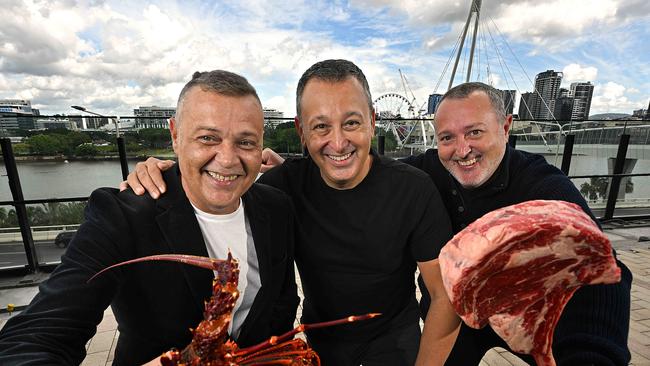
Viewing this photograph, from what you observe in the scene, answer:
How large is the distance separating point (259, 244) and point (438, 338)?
43.7 inches

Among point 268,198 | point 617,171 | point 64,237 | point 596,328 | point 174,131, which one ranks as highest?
point 174,131

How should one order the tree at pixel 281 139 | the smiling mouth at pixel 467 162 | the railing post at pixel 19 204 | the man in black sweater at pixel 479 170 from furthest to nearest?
the railing post at pixel 19 204 < the tree at pixel 281 139 < the smiling mouth at pixel 467 162 < the man in black sweater at pixel 479 170

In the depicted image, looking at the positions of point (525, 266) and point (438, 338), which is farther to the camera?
point (438, 338)

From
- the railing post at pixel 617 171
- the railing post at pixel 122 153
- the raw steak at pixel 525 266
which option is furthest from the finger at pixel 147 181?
the railing post at pixel 617 171

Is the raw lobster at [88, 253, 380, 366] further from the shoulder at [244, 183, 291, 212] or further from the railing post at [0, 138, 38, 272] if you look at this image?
the railing post at [0, 138, 38, 272]

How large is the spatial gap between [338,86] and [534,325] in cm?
138

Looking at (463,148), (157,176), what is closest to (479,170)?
(463,148)

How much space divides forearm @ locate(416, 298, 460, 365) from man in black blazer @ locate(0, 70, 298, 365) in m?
0.93

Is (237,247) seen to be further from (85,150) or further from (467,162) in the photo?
(85,150)

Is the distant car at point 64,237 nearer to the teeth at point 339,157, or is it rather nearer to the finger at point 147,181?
the finger at point 147,181

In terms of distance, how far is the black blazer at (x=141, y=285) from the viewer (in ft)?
3.92

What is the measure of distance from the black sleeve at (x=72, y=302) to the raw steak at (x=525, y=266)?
1.41 meters

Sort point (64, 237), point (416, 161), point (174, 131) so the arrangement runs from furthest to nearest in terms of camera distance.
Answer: point (64, 237) < point (416, 161) < point (174, 131)

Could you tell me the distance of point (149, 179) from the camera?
1.72 metres
